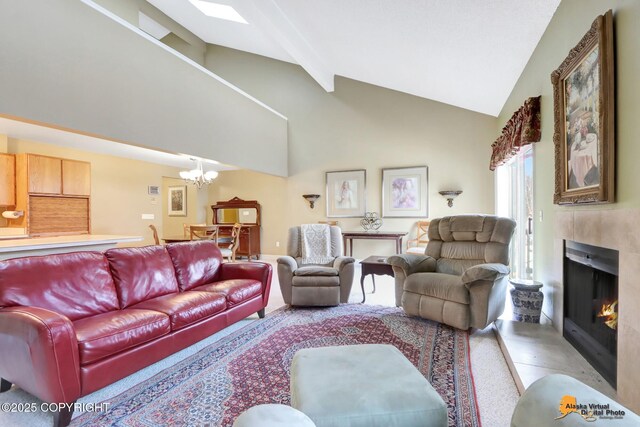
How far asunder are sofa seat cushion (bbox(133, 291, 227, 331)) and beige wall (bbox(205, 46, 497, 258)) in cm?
430

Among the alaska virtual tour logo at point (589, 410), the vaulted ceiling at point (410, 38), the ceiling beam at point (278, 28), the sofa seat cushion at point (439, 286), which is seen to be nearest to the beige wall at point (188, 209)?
the vaulted ceiling at point (410, 38)

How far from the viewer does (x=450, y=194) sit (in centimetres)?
591

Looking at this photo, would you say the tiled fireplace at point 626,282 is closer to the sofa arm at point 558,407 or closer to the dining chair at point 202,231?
the sofa arm at point 558,407

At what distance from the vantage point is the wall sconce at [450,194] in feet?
19.3

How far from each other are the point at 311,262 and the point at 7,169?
4.96 m

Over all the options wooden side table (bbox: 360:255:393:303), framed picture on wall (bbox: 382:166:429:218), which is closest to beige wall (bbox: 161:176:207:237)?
framed picture on wall (bbox: 382:166:429:218)

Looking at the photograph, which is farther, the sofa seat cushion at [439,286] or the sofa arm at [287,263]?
the sofa arm at [287,263]

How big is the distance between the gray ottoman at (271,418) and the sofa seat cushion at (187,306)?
1.66 metres

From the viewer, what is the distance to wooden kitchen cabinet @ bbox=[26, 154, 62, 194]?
504 cm

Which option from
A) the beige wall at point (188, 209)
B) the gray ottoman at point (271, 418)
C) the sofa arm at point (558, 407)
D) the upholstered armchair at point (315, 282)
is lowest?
the upholstered armchair at point (315, 282)

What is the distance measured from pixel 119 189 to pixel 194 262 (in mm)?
4661

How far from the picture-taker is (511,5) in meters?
2.59

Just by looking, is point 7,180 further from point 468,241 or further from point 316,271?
point 468,241

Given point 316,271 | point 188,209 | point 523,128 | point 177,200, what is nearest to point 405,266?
point 316,271
